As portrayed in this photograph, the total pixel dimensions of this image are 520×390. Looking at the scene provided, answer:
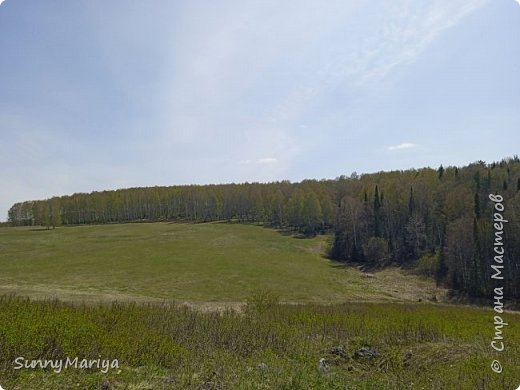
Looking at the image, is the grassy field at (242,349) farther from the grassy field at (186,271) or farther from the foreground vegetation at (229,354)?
the grassy field at (186,271)

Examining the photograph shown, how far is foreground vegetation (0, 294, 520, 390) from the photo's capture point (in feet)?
21.8

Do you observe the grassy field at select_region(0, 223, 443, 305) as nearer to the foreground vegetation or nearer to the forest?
the forest

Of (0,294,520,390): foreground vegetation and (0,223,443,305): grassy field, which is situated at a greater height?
(0,294,520,390): foreground vegetation

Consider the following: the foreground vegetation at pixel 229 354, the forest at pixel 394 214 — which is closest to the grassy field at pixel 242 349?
the foreground vegetation at pixel 229 354

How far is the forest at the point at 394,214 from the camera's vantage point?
1679 inches

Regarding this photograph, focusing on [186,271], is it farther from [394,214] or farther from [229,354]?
[394,214]

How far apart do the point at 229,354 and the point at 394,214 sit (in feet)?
225

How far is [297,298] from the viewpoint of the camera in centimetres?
3972

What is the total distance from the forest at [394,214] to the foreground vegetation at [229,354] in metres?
2.95

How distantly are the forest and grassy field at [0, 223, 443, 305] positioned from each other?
6576 millimetres

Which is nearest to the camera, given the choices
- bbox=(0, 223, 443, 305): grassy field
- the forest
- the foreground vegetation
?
the foreground vegetation

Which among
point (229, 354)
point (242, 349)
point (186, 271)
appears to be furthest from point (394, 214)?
point (229, 354)

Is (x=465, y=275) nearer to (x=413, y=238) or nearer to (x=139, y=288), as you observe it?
(x=413, y=238)

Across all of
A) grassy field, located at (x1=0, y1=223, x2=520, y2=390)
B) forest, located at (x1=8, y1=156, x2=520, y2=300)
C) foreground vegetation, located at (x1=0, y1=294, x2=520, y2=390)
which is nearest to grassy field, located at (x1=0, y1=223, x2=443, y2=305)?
forest, located at (x1=8, y1=156, x2=520, y2=300)
